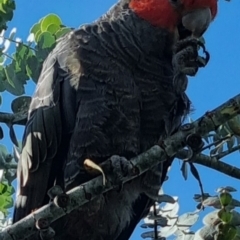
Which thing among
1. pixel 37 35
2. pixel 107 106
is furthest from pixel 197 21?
pixel 37 35

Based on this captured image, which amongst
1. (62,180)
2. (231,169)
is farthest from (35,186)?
(231,169)

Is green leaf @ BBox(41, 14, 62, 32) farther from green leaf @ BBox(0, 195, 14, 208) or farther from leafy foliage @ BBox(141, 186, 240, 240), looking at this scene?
leafy foliage @ BBox(141, 186, 240, 240)

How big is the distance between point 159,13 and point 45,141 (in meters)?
0.52

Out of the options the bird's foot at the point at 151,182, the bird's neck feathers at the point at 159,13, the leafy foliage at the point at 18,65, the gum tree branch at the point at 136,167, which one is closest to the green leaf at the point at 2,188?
the leafy foliage at the point at 18,65

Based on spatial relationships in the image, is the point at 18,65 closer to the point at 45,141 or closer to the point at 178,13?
the point at 45,141

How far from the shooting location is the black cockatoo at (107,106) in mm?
1596

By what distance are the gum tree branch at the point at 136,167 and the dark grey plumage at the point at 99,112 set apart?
1.14 feet

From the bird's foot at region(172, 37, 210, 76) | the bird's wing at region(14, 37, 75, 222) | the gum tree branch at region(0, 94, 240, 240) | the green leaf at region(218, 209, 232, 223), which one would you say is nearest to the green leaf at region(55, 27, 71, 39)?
the bird's wing at region(14, 37, 75, 222)

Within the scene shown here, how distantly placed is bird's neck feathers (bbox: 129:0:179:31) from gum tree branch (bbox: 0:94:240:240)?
615mm

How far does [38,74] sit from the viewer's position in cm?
177

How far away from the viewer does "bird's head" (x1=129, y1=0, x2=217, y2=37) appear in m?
1.69

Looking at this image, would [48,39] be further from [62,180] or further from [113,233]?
[113,233]

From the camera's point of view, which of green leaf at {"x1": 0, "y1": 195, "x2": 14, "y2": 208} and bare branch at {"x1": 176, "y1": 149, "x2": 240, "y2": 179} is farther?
green leaf at {"x1": 0, "y1": 195, "x2": 14, "y2": 208}

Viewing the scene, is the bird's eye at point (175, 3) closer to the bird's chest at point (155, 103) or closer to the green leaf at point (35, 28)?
the bird's chest at point (155, 103)
